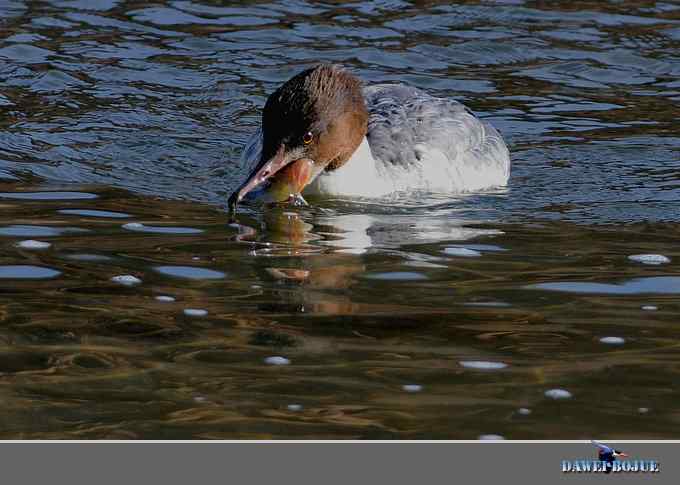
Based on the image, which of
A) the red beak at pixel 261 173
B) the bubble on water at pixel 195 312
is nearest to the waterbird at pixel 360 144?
the red beak at pixel 261 173

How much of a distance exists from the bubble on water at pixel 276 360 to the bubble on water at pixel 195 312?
760 millimetres

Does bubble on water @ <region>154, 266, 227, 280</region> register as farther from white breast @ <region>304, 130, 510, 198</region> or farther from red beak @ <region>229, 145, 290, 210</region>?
white breast @ <region>304, 130, 510, 198</region>

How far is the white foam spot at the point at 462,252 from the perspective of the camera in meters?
8.57

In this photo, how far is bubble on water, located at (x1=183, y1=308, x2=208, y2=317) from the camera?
23.2ft

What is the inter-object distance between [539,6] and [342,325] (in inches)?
399

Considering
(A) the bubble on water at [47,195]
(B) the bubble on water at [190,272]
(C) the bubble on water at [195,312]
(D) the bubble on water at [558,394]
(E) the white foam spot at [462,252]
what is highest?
(D) the bubble on water at [558,394]

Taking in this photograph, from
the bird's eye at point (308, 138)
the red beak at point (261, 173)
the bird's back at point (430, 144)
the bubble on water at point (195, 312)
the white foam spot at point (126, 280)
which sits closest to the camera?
the bubble on water at point (195, 312)

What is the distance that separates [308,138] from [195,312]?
3223mm

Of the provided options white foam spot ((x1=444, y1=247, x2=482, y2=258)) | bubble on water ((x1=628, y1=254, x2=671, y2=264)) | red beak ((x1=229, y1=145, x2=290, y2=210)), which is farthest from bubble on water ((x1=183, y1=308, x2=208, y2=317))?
bubble on water ((x1=628, y1=254, x2=671, y2=264))

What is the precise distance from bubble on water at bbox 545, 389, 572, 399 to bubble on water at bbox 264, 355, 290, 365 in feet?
3.77

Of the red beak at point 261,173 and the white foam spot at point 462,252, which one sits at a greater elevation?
the red beak at point 261,173

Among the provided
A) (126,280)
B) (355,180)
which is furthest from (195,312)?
(355,180)
